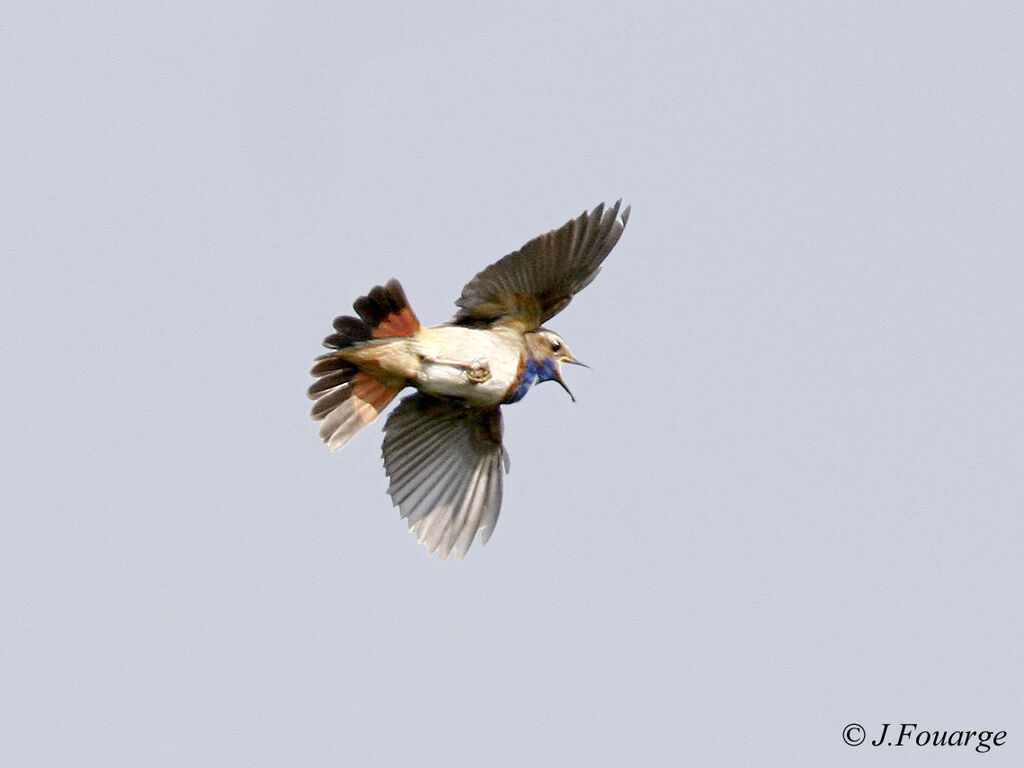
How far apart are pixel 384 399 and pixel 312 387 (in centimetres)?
49

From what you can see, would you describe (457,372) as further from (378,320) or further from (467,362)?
(378,320)

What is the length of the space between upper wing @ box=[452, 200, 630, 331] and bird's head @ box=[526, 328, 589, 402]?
0.27ft

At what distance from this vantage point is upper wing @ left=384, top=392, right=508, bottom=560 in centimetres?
954

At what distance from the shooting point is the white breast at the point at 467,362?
8812 millimetres

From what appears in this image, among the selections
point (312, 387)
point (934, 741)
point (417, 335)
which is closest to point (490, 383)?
point (417, 335)

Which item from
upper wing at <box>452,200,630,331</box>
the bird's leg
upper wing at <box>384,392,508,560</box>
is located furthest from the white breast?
upper wing at <box>384,392,508,560</box>

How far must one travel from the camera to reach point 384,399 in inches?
358

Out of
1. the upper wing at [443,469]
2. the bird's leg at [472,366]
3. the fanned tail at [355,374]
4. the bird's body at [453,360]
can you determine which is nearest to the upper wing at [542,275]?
the bird's body at [453,360]

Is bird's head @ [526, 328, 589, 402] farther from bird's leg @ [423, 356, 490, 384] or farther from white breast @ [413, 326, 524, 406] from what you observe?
bird's leg @ [423, 356, 490, 384]

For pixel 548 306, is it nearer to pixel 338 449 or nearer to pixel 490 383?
pixel 490 383

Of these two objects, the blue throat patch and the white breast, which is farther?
the blue throat patch

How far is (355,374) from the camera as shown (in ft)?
29.3

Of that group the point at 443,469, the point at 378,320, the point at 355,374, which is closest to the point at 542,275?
the point at 378,320

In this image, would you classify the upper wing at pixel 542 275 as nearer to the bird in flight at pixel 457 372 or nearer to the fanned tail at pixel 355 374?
the bird in flight at pixel 457 372
